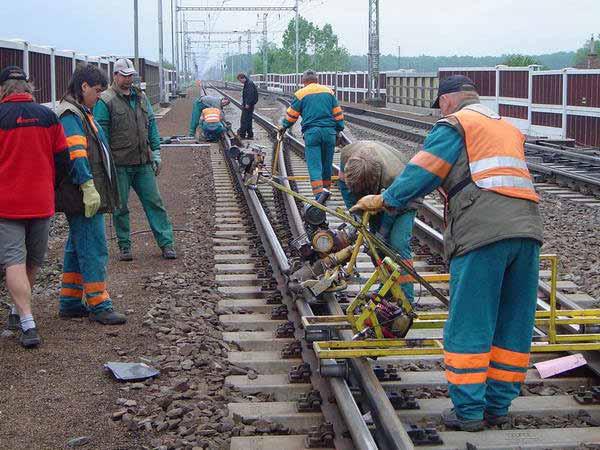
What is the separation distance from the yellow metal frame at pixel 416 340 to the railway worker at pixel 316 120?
202 inches

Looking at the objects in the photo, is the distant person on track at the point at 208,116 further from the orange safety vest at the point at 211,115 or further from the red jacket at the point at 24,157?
the red jacket at the point at 24,157

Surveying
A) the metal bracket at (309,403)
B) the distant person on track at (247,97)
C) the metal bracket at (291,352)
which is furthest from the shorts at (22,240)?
the distant person on track at (247,97)

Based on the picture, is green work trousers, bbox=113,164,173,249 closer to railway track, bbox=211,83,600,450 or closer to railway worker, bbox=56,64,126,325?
railway track, bbox=211,83,600,450

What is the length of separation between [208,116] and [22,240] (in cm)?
1480

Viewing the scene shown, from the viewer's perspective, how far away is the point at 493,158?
466 cm

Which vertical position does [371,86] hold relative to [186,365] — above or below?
above

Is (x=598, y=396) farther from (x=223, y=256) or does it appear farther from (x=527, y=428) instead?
(x=223, y=256)

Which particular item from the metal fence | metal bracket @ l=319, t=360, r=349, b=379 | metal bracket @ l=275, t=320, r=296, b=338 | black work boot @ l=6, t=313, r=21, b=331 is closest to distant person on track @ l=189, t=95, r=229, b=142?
the metal fence

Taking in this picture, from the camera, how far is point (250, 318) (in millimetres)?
6887

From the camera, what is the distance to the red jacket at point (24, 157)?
6.04 m

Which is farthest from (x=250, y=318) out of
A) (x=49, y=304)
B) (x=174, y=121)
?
(x=174, y=121)

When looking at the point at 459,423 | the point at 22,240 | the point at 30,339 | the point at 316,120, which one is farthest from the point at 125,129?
the point at 459,423

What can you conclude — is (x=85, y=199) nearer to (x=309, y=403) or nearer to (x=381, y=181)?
(x=381, y=181)

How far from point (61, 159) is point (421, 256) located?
12.8 feet
